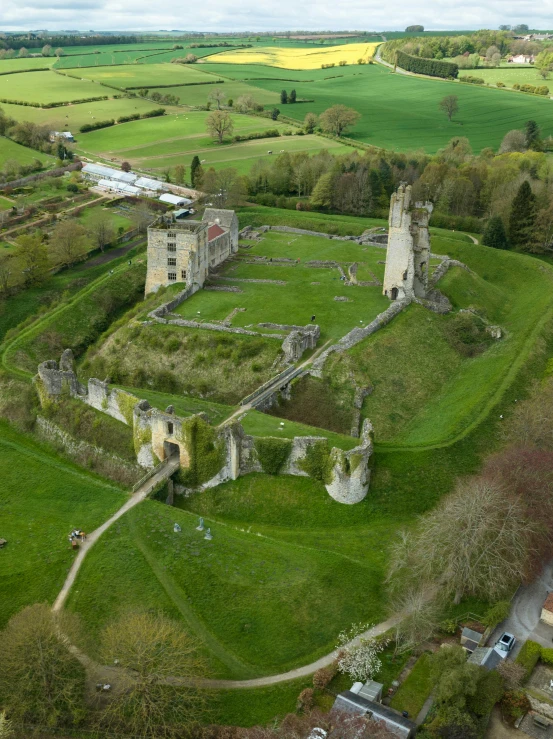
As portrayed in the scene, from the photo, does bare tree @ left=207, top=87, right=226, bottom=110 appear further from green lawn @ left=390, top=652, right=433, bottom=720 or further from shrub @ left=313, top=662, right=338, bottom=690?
green lawn @ left=390, top=652, right=433, bottom=720

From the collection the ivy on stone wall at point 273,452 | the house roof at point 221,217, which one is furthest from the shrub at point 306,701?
the house roof at point 221,217

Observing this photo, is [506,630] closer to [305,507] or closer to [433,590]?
Answer: [433,590]

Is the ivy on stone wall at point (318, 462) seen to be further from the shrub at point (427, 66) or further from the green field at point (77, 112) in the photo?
the shrub at point (427, 66)

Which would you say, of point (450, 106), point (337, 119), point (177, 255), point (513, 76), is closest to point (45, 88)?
point (337, 119)

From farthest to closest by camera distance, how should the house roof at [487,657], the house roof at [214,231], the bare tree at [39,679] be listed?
the house roof at [214,231]
the house roof at [487,657]
the bare tree at [39,679]

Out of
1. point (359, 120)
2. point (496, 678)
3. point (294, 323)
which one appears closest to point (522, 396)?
point (294, 323)

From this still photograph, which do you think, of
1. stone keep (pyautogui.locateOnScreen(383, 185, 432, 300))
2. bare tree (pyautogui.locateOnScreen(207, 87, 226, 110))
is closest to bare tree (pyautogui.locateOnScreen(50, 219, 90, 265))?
stone keep (pyautogui.locateOnScreen(383, 185, 432, 300))
